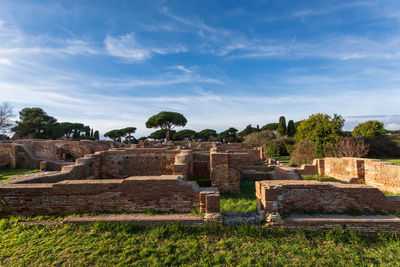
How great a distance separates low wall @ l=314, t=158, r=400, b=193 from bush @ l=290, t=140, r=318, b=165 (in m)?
5.58

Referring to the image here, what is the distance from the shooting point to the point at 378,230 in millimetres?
3951

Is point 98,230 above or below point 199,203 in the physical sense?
below

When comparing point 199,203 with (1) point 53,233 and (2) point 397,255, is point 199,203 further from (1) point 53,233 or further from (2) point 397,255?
(2) point 397,255

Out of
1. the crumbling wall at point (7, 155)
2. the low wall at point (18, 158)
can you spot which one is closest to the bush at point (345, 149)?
the low wall at point (18, 158)

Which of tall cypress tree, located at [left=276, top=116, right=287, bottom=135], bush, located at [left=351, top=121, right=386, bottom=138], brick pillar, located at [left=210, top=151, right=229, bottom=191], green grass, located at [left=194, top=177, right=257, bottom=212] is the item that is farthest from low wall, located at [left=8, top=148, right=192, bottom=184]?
tall cypress tree, located at [left=276, top=116, right=287, bottom=135]

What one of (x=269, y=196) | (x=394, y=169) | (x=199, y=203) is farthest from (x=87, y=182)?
(x=394, y=169)

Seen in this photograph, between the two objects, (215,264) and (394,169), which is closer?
(215,264)

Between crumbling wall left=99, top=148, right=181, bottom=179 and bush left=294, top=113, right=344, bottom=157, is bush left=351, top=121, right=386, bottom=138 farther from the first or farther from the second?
crumbling wall left=99, top=148, right=181, bottom=179

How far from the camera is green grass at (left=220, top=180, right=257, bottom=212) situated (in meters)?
5.17

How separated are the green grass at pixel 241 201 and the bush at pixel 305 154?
36.3 feet

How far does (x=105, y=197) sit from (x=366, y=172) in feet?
34.1

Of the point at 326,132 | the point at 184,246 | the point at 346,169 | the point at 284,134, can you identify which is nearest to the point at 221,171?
the point at 184,246

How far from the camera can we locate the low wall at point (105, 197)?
4270 millimetres

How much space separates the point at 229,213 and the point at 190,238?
1.19 meters
